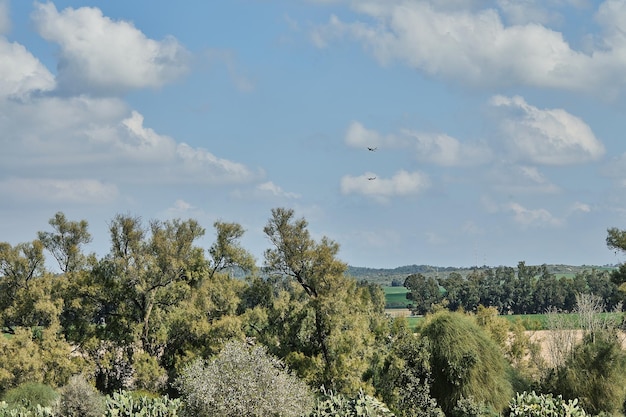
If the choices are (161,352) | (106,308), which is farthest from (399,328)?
(106,308)

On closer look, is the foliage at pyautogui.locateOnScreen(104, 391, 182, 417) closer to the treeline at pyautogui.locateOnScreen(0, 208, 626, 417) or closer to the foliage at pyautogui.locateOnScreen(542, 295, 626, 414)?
the treeline at pyautogui.locateOnScreen(0, 208, 626, 417)

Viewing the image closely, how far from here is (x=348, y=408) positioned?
86.4 feet

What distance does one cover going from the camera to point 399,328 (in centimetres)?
3500

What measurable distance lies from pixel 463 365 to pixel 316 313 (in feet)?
21.9

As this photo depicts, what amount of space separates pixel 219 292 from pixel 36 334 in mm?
9387

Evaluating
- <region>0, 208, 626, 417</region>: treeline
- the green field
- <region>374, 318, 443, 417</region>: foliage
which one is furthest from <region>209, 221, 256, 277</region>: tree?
the green field

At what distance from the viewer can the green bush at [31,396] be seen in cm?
3173

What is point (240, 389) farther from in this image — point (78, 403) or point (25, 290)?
point (25, 290)

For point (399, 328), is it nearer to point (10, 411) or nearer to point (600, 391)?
point (600, 391)

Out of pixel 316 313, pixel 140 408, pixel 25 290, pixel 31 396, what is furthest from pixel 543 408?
pixel 25 290

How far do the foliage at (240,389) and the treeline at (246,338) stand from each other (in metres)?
0.25

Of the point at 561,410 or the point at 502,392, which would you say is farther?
the point at 502,392

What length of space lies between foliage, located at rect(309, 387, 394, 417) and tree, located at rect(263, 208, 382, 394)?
21.3 ft

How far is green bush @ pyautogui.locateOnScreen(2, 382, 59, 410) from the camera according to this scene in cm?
3173
